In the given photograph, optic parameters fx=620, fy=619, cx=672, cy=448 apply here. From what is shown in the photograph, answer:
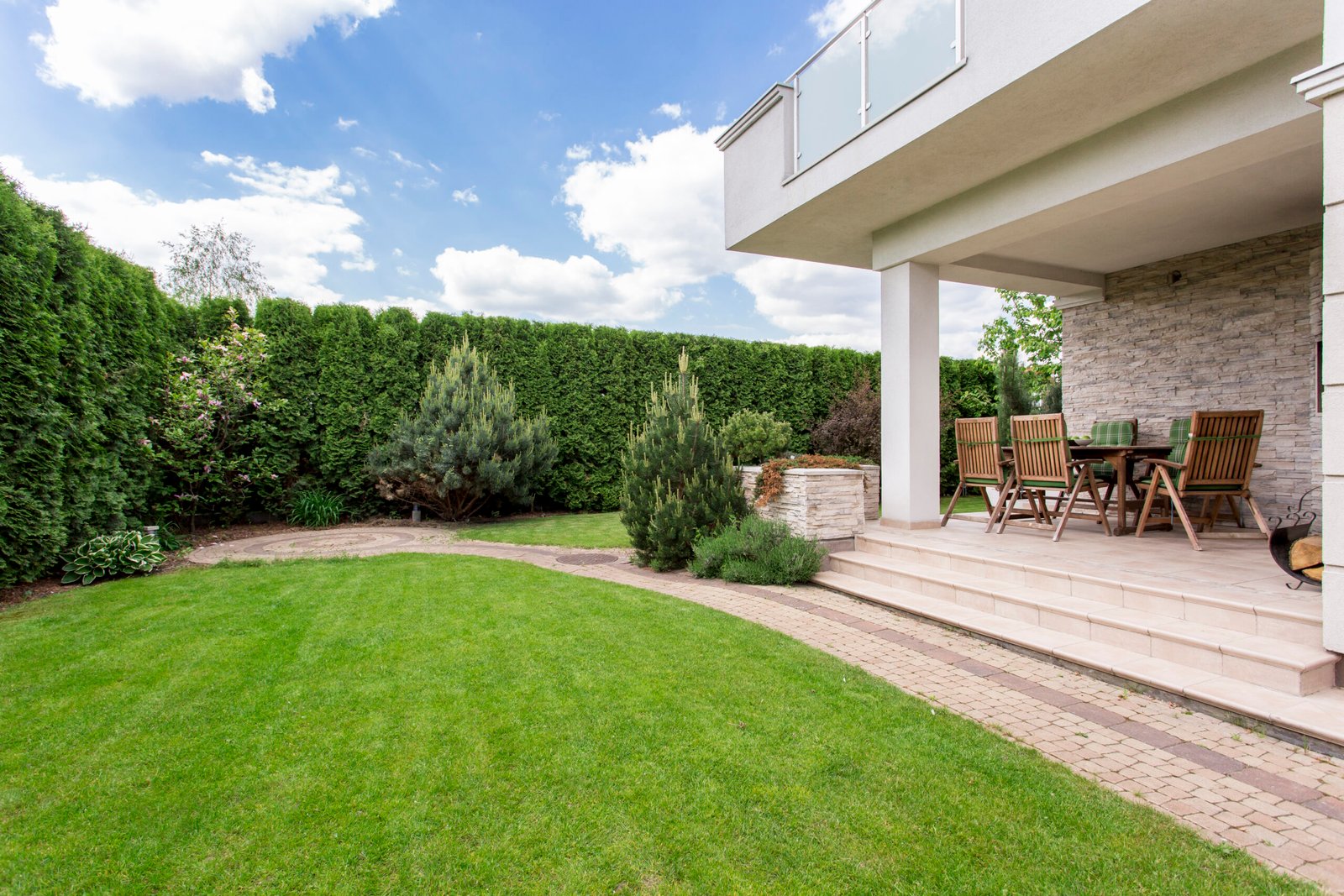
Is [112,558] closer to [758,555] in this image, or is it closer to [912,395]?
[758,555]

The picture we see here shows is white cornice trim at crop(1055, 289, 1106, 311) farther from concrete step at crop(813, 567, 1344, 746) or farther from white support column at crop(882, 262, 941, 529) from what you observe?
concrete step at crop(813, 567, 1344, 746)

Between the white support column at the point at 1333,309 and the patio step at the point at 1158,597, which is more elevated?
the white support column at the point at 1333,309

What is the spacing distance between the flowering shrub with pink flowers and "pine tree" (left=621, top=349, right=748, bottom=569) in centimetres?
602

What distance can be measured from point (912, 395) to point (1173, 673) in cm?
383

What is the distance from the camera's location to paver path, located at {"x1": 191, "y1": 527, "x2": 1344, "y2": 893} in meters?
2.15

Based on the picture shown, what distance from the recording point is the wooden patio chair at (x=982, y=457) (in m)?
6.49

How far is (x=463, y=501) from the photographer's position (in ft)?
32.9

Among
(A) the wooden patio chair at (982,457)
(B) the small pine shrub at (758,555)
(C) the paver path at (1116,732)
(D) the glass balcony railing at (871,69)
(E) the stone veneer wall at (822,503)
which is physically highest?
(D) the glass balcony railing at (871,69)

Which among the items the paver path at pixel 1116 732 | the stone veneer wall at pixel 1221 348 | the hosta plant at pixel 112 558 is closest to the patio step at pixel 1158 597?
the paver path at pixel 1116 732

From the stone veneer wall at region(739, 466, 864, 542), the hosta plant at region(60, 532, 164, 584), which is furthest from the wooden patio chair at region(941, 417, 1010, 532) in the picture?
the hosta plant at region(60, 532, 164, 584)

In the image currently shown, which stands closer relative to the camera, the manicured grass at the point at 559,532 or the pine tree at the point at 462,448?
the manicured grass at the point at 559,532

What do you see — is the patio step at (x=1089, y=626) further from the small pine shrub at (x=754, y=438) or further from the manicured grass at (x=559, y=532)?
the manicured grass at (x=559, y=532)

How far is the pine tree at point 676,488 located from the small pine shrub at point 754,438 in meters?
A: 0.50

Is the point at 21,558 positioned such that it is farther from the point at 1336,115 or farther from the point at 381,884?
the point at 1336,115
